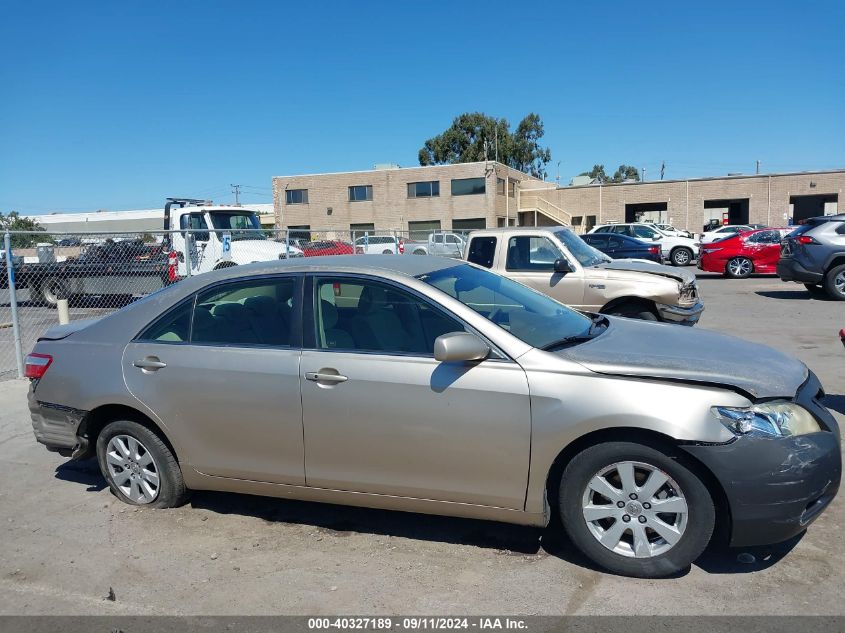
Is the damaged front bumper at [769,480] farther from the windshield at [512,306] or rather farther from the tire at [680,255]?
the tire at [680,255]

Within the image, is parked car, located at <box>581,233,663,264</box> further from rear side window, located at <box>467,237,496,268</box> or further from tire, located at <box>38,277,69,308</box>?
tire, located at <box>38,277,69,308</box>

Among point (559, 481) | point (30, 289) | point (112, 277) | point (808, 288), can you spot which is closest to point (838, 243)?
point (808, 288)

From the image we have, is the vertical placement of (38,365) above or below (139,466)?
above

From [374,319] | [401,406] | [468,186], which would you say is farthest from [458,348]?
[468,186]

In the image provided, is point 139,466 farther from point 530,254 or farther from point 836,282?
point 836,282

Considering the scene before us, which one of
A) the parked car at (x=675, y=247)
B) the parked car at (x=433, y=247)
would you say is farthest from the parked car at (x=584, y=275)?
the parked car at (x=675, y=247)

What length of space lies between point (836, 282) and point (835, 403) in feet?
30.5

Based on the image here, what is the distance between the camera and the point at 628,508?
131 inches

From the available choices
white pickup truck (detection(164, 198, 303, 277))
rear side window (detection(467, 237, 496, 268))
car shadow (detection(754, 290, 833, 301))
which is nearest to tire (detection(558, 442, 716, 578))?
rear side window (detection(467, 237, 496, 268))

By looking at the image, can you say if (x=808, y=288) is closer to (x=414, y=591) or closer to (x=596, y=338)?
(x=596, y=338)

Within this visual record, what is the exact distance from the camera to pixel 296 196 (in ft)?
166

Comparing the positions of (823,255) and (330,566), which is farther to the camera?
(823,255)

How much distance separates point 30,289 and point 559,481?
11384 millimetres

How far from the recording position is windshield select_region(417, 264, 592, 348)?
388cm
